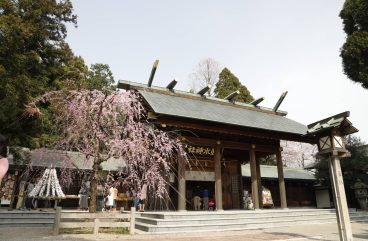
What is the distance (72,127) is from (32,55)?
7613mm

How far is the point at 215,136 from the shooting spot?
15078mm

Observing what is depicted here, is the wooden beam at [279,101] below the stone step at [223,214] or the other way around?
the other way around

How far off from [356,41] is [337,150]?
10.9 m

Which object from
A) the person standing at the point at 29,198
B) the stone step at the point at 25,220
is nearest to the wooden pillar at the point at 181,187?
the stone step at the point at 25,220

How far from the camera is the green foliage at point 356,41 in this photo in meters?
16.5

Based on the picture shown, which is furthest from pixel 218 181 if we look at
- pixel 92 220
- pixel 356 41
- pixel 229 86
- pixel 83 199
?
pixel 229 86

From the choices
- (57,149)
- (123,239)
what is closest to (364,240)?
(123,239)

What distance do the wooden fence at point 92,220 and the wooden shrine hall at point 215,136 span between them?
280 centimetres

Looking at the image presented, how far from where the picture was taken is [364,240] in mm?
9008

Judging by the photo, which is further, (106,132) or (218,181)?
(218,181)

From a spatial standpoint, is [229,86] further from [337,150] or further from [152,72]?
[337,150]

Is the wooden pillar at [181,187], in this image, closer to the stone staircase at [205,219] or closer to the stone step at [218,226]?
the stone staircase at [205,219]

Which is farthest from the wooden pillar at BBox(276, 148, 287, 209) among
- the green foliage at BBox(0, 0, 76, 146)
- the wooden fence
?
the green foliage at BBox(0, 0, 76, 146)

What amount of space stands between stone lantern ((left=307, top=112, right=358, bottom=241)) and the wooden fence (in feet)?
23.1
